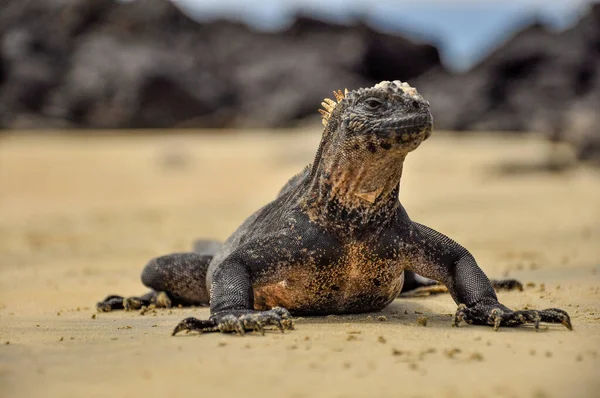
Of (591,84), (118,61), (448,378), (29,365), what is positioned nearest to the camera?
(448,378)

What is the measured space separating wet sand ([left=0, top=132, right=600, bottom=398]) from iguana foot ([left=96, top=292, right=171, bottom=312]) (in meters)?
0.23

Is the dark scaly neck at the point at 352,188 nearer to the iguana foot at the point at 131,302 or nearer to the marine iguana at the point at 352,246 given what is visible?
the marine iguana at the point at 352,246

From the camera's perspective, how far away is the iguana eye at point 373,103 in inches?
218

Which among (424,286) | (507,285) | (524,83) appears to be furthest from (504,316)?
(524,83)

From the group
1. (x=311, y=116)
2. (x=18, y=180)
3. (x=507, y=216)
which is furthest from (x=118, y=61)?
(x=507, y=216)

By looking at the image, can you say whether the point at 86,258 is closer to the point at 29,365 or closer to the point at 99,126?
the point at 29,365

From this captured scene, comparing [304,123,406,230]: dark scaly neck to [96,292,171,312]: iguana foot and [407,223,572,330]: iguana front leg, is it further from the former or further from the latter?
[96,292,171,312]: iguana foot

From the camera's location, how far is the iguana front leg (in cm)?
546

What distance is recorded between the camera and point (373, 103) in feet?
18.3

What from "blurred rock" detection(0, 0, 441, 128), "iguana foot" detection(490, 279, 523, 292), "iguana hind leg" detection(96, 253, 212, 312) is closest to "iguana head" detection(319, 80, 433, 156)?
"iguana hind leg" detection(96, 253, 212, 312)

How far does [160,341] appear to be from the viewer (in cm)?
496

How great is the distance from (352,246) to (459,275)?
79cm

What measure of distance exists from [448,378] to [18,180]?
21953 mm

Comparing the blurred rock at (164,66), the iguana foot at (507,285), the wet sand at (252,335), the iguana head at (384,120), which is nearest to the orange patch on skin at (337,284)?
the wet sand at (252,335)
